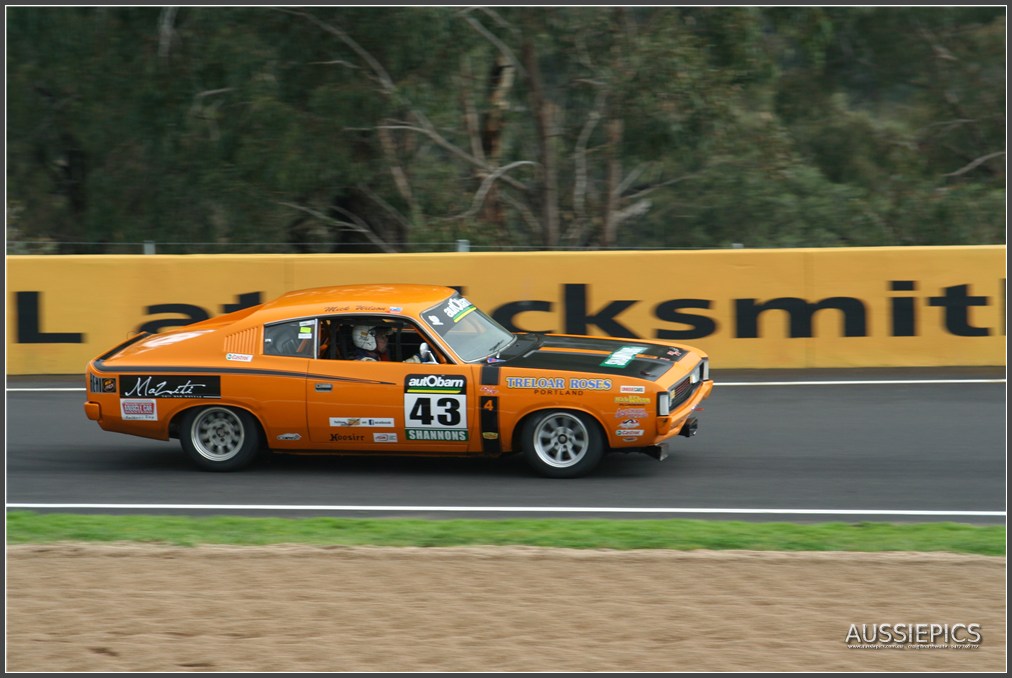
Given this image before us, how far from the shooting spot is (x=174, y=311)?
46.2ft

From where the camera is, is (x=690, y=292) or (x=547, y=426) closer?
(x=547, y=426)

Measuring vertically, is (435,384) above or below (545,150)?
below

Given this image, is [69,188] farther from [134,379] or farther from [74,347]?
[134,379]

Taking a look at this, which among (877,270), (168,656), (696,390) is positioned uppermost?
(877,270)

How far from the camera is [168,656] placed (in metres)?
6.00

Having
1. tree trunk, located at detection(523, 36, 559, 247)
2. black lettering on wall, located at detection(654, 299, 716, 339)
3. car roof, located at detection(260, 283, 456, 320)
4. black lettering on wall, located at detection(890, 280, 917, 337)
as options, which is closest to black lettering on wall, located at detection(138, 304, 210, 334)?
car roof, located at detection(260, 283, 456, 320)

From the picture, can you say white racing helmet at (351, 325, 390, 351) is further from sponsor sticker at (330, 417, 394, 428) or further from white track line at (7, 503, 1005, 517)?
white track line at (7, 503, 1005, 517)

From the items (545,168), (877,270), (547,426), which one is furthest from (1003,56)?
(547,426)

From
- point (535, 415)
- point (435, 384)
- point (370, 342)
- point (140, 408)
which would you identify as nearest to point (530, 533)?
point (535, 415)

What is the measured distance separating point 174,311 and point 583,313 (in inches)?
183

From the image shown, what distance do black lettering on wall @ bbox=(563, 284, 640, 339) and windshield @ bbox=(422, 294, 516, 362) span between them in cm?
335

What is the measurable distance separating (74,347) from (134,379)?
451 centimetres

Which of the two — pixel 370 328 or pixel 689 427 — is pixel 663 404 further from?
pixel 370 328

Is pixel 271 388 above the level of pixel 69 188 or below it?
below
